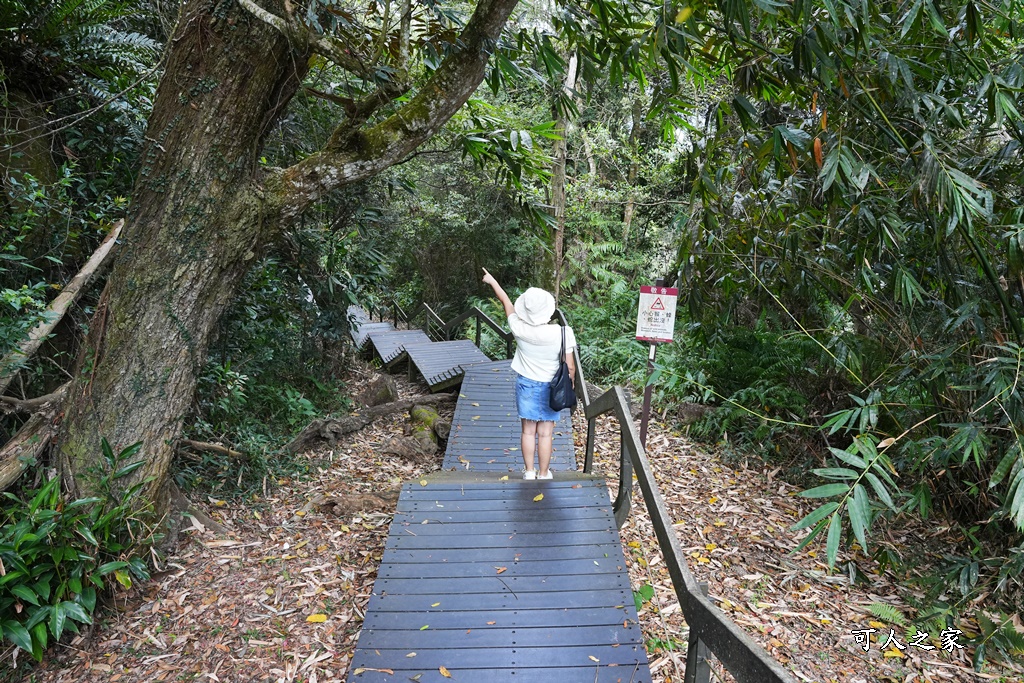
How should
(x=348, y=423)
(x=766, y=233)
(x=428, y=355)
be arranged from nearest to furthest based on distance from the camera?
(x=766, y=233)
(x=348, y=423)
(x=428, y=355)

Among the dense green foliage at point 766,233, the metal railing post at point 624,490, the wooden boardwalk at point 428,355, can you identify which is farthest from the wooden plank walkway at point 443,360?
the metal railing post at point 624,490

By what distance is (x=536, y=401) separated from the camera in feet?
14.8

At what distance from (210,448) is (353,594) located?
183 cm

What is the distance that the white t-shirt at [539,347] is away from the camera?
4.41m

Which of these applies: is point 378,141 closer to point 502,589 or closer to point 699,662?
point 502,589

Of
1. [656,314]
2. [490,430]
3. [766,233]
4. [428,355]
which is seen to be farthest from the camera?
[428,355]

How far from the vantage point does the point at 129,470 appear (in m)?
3.62

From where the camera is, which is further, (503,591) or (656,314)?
(656,314)

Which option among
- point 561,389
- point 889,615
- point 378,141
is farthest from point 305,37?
point 889,615

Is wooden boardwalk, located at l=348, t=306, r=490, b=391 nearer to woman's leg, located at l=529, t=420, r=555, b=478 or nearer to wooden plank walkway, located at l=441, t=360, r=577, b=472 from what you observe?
wooden plank walkway, located at l=441, t=360, r=577, b=472

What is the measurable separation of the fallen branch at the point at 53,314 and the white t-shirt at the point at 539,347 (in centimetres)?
305

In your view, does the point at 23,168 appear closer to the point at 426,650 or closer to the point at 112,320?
the point at 112,320

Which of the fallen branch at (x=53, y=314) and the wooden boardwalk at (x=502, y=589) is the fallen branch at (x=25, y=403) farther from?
the wooden boardwalk at (x=502, y=589)

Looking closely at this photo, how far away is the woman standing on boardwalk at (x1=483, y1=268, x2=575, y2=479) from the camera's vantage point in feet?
14.4
